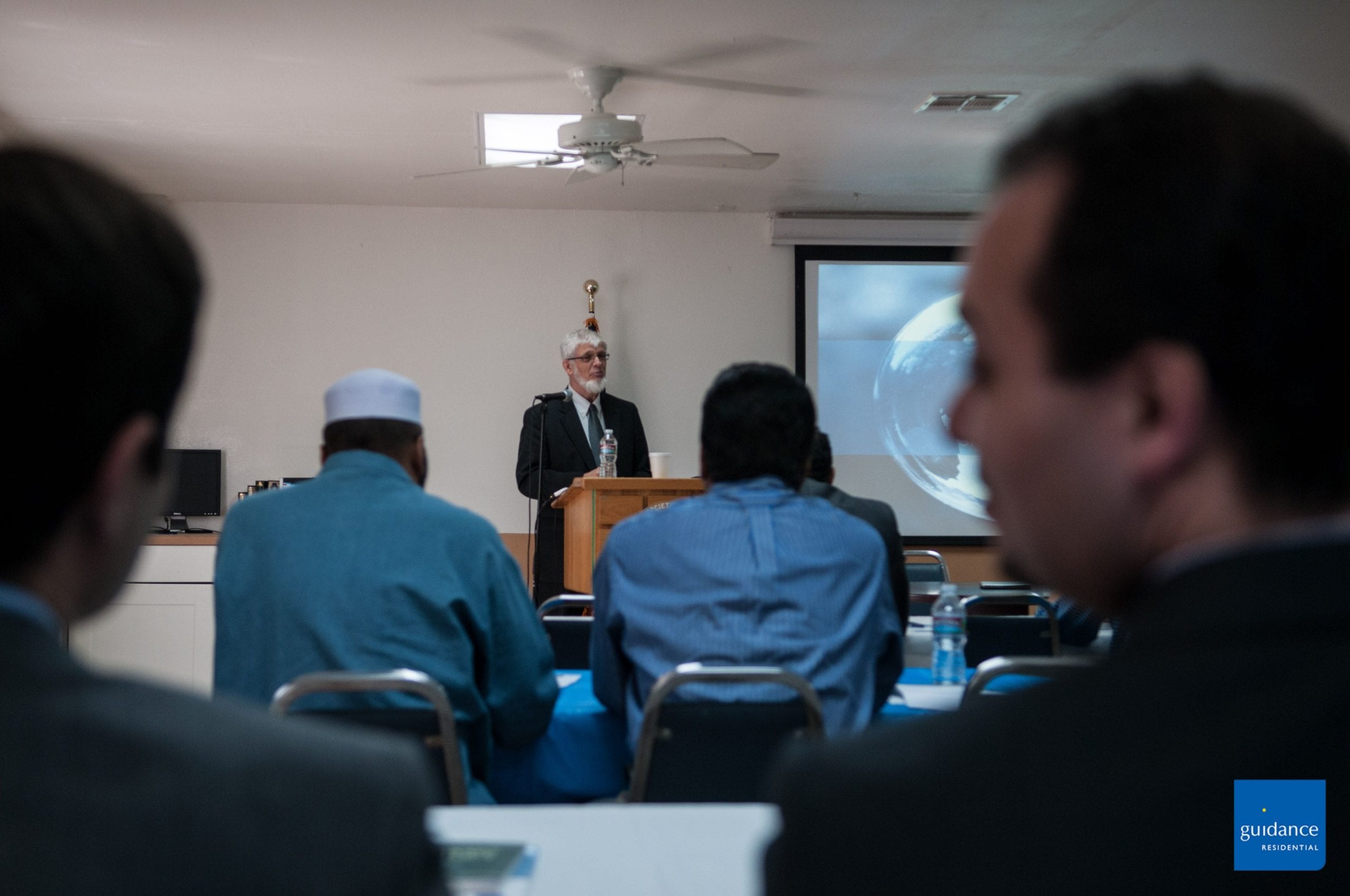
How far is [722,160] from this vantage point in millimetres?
→ 5105

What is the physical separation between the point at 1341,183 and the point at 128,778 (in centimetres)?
51

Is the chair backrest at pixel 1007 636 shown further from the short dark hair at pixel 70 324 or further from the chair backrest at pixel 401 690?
the short dark hair at pixel 70 324

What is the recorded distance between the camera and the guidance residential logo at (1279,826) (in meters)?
0.39

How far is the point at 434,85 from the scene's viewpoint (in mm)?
5043

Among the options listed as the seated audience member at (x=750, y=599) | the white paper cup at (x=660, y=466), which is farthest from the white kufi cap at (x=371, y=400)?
the white paper cup at (x=660, y=466)

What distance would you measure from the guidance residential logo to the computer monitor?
7171 mm

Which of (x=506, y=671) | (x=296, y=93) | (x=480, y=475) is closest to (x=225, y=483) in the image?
(x=480, y=475)

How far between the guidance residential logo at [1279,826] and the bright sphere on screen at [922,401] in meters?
7.18

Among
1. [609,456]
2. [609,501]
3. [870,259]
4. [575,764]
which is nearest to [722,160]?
[609,456]

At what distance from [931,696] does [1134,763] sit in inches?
72.6

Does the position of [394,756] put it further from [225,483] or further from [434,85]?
[225,483]

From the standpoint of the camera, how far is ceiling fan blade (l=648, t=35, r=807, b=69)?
4.59 m

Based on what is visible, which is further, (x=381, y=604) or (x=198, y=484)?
(x=198, y=484)

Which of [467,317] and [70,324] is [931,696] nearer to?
[70,324]
